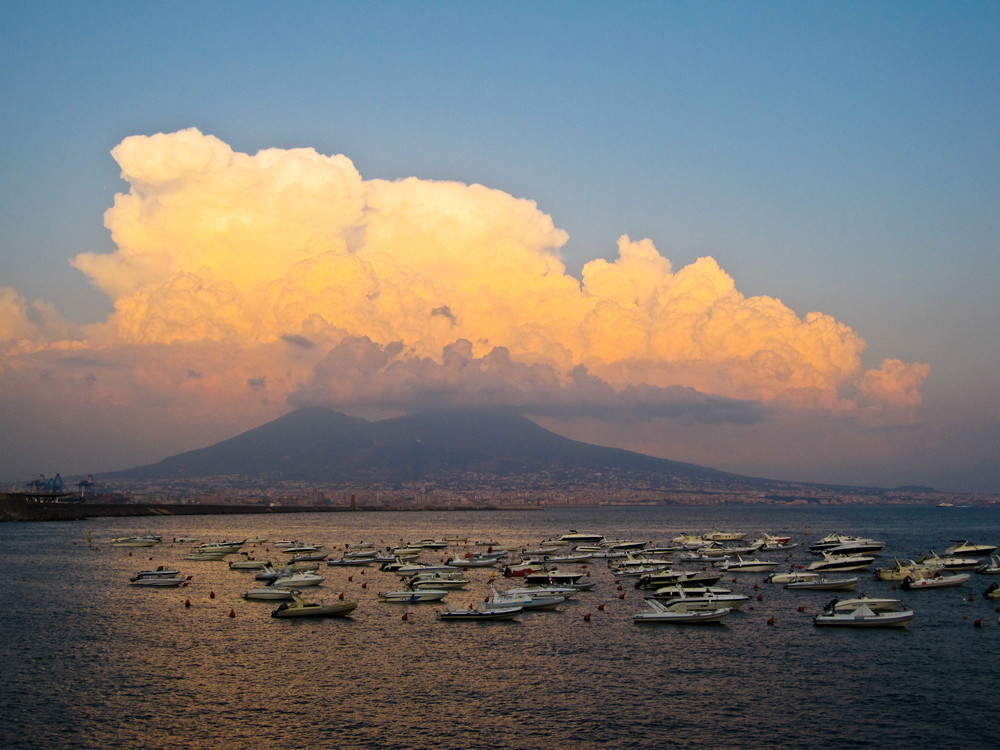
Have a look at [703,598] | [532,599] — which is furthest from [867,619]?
[532,599]

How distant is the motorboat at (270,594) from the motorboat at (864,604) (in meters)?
39.9

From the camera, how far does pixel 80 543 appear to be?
12900 centimetres

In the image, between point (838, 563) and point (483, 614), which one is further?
point (838, 563)

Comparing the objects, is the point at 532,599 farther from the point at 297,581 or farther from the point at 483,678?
the point at 297,581

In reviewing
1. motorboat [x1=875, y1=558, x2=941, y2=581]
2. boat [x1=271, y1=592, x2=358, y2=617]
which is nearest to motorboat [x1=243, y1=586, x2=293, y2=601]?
boat [x1=271, y1=592, x2=358, y2=617]

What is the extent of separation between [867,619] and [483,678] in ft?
87.3

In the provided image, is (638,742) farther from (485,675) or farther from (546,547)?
(546,547)

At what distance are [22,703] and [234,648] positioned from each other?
13.0 metres

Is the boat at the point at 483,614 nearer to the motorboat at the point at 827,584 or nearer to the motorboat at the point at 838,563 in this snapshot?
the motorboat at the point at 827,584

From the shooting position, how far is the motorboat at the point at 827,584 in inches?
2778

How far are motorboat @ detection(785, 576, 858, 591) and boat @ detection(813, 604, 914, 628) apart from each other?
59.5 feet

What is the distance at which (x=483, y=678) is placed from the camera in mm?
40438

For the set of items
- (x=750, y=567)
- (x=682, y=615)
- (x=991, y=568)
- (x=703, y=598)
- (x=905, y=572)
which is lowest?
(x=750, y=567)

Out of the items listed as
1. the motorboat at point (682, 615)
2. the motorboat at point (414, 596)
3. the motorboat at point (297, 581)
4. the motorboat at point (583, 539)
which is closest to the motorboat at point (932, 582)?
the motorboat at point (682, 615)
